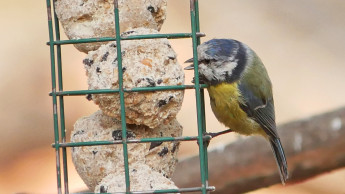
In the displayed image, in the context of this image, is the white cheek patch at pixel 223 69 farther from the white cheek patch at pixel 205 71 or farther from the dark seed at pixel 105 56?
the dark seed at pixel 105 56

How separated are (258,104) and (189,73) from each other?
1.53m

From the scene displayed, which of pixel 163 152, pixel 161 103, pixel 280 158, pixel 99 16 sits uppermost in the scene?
pixel 99 16

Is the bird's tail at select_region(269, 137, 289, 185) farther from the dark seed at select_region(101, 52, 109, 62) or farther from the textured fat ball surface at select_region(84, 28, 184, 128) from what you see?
the dark seed at select_region(101, 52, 109, 62)

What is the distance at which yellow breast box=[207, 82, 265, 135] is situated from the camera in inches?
126

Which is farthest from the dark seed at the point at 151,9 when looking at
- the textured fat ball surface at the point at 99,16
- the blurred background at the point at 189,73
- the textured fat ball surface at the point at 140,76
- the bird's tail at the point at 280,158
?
the blurred background at the point at 189,73

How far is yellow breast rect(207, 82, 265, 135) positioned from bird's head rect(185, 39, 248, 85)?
0.12 feet

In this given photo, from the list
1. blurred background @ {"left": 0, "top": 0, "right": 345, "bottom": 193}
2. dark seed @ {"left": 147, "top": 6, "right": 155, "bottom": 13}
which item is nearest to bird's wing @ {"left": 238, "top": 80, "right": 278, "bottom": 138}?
dark seed @ {"left": 147, "top": 6, "right": 155, "bottom": 13}

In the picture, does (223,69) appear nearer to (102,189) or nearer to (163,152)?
(163,152)

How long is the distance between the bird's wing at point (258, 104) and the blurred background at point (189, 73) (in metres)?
0.88

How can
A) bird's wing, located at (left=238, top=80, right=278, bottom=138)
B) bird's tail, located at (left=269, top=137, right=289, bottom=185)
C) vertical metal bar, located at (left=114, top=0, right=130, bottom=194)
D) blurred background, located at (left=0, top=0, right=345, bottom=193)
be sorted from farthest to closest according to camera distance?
blurred background, located at (left=0, top=0, right=345, bottom=193) < bird's tail, located at (left=269, top=137, right=289, bottom=185) < bird's wing, located at (left=238, top=80, right=278, bottom=138) < vertical metal bar, located at (left=114, top=0, right=130, bottom=194)

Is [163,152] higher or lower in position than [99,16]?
lower

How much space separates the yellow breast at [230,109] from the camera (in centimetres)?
319

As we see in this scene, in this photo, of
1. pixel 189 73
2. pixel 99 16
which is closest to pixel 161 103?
pixel 99 16

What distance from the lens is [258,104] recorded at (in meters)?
3.47
